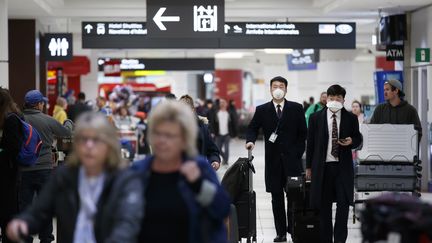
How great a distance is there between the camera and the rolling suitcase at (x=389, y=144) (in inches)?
436

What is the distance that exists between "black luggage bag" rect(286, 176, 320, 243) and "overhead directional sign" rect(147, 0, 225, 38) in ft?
14.0

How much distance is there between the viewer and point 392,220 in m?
4.65

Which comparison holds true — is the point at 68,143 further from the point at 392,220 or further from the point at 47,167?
the point at 392,220

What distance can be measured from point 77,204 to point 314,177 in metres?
5.22

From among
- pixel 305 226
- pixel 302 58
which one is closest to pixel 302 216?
pixel 305 226

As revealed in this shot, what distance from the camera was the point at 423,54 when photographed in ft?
52.0

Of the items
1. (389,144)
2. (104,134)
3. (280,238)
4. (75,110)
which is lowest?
(280,238)

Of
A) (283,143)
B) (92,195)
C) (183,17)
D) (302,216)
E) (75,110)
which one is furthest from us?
(75,110)

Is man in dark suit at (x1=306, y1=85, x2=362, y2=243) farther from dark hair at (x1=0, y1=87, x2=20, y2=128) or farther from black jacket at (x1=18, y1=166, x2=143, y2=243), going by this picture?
black jacket at (x1=18, y1=166, x2=143, y2=243)

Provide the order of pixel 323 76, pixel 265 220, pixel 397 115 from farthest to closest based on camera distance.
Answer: pixel 323 76 → pixel 265 220 → pixel 397 115

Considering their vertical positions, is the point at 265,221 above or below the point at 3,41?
below

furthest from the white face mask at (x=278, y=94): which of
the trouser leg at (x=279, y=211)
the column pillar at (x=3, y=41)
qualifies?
the column pillar at (x=3, y=41)

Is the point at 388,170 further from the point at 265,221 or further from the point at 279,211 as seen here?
the point at 265,221

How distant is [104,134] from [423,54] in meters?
11.9
